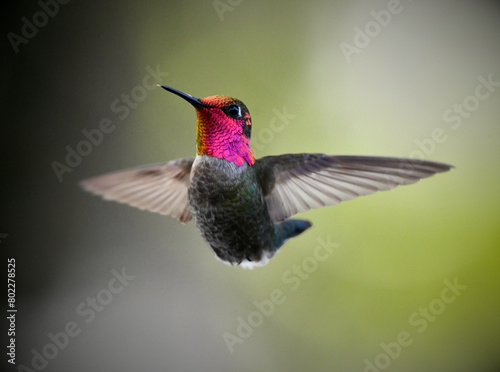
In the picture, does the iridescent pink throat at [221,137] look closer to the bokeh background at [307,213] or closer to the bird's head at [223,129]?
the bird's head at [223,129]

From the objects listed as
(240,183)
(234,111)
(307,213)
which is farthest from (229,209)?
(307,213)

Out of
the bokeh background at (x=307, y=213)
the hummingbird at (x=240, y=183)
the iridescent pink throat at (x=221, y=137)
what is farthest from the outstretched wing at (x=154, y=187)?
the bokeh background at (x=307, y=213)

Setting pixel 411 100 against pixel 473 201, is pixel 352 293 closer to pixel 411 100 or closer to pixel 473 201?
pixel 473 201

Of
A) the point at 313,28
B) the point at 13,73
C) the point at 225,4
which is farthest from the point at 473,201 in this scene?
the point at 13,73

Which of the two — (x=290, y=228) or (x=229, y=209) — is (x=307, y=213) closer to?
(x=290, y=228)

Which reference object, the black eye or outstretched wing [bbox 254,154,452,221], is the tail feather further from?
the black eye

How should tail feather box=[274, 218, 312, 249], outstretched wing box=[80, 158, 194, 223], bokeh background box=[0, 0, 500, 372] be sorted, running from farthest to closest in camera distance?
bokeh background box=[0, 0, 500, 372]
tail feather box=[274, 218, 312, 249]
outstretched wing box=[80, 158, 194, 223]

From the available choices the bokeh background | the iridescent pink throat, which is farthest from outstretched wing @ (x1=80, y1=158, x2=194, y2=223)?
the bokeh background
